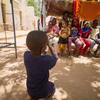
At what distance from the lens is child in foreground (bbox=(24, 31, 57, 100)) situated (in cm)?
262

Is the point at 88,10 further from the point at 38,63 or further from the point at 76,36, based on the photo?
the point at 38,63

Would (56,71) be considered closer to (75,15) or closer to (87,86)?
(87,86)

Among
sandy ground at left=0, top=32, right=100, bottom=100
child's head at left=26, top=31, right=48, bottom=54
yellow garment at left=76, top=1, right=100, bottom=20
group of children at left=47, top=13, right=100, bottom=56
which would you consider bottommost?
sandy ground at left=0, top=32, right=100, bottom=100

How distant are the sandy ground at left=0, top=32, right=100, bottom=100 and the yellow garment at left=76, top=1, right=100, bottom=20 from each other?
146 centimetres

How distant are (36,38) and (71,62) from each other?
3729mm

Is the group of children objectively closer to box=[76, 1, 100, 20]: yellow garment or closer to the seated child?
the seated child

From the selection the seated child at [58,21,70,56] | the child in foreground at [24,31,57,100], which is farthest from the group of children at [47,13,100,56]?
the child in foreground at [24,31,57,100]

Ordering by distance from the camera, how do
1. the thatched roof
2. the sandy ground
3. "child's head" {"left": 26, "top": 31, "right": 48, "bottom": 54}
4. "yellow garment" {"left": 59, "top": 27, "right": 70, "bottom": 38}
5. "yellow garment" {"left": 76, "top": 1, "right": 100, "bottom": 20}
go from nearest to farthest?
1. "child's head" {"left": 26, "top": 31, "right": 48, "bottom": 54}
2. the sandy ground
3. "yellow garment" {"left": 76, "top": 1, "right": 100, "bottom": 20}
4. the thatched roof
5. "yellow garment" {"left": 59, "top": 27, "right": 70, "bottom": 38}

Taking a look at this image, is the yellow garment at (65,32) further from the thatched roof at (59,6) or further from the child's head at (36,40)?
the child's head at (36,40)

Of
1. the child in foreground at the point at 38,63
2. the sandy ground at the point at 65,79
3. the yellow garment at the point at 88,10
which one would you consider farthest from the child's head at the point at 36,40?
the yellow garment at the point at 88,10

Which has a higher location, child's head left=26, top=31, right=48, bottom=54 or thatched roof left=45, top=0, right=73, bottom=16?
thatched roof left=45, top=0, right=73, bottom=16

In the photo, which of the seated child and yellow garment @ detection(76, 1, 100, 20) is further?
the seated child

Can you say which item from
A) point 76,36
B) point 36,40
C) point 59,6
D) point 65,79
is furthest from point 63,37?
point 36,40

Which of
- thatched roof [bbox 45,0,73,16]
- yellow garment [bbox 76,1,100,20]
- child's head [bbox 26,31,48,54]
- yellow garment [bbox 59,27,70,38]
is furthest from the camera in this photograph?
yellow garment [bbox 59,27,70,38]
